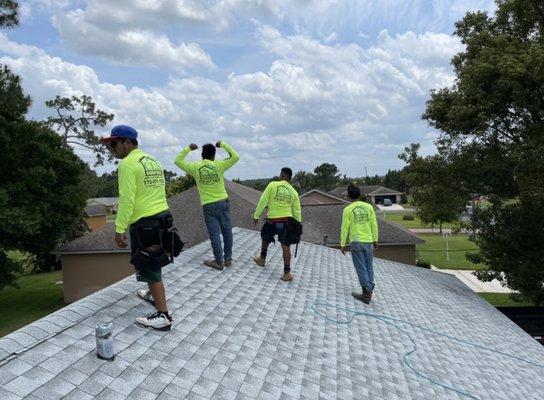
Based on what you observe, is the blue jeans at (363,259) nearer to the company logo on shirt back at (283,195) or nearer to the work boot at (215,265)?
the company logo on shirt back at (283,195)

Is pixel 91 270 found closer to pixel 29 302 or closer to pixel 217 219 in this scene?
pixel 29 302

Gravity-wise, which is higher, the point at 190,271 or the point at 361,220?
the point at 361,220

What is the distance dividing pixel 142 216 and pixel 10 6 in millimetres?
15879

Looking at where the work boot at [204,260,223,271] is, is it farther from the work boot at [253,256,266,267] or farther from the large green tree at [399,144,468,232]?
the large green tree at [399,144,468,232]

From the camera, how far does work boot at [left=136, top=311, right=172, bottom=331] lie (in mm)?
4703

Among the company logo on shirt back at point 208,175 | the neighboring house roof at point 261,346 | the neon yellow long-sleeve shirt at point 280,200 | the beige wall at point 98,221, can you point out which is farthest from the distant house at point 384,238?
the beige wall at point 98,221

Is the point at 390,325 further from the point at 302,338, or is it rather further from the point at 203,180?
the point at 203,180

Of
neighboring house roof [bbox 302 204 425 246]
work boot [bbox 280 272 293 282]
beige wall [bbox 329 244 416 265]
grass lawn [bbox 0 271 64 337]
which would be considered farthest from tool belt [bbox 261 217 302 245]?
beige wall [bbox 329 244 416 265]

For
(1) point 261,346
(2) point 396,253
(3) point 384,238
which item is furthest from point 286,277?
(2) point 396,253

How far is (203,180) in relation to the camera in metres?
7.48

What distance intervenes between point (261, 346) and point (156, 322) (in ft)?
4.06

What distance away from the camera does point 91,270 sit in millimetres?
23609

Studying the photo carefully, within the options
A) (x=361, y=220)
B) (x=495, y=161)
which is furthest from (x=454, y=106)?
(x=361, y=220)

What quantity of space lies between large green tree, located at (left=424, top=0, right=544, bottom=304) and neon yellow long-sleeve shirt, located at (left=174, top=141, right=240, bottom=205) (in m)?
12.1
